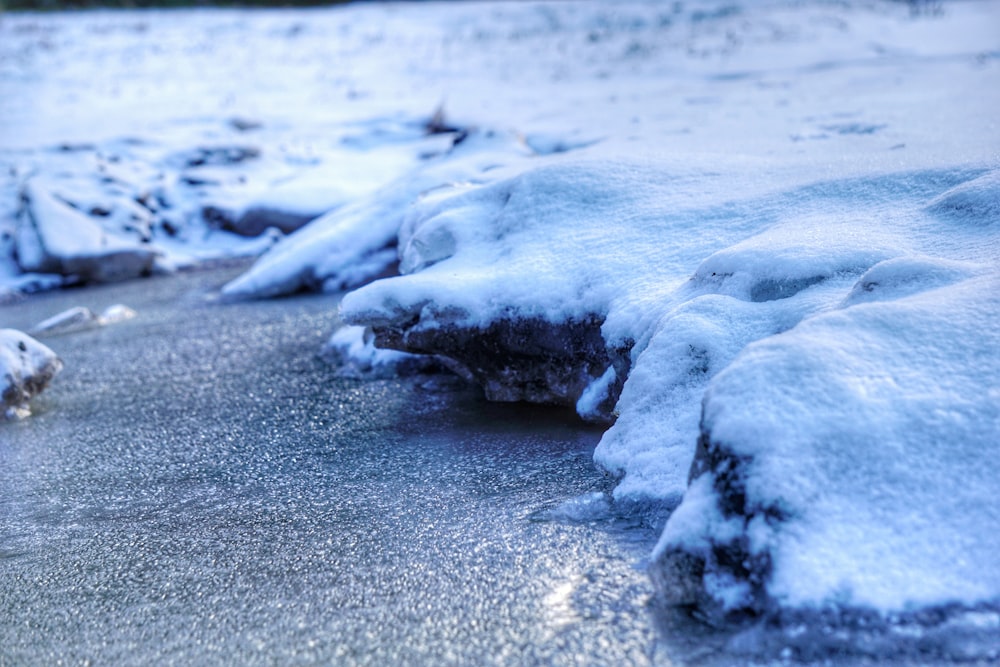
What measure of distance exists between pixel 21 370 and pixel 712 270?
11.4 feet

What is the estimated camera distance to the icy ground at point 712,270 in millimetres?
2082

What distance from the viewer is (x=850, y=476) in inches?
83.7

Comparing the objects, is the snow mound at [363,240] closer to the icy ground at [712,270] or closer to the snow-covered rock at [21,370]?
the icy ground at [712,270]

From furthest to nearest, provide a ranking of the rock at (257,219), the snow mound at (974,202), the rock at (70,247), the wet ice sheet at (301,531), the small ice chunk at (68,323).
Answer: the rock at (257,219) → the rock at (70,247) → the small ice chunk at (68,323) → the snow mound at (974,202) → the wet ice sheet at (301,531)

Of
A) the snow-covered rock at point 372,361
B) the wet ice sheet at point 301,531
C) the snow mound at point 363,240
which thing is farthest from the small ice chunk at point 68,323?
the snow-covered rock at point 372,361

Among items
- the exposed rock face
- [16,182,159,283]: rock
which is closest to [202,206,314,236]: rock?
[16,182,159,283]: rock

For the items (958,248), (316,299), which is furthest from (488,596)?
(316,299)

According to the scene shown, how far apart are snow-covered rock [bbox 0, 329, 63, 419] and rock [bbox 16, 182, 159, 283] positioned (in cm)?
293

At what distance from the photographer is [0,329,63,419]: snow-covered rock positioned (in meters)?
4.55

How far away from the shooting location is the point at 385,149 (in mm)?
10453

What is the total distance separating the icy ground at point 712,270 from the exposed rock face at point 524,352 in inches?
0.4

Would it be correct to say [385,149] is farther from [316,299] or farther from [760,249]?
[760,249]

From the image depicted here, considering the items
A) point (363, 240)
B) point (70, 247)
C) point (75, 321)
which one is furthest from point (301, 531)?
point (70, 247)

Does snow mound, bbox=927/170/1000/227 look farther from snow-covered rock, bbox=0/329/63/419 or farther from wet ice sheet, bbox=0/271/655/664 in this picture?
snow-covered rock, bbox=0/329/63/419
